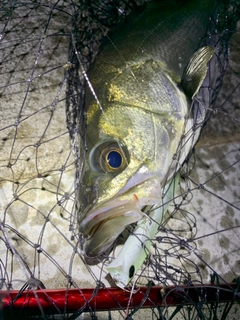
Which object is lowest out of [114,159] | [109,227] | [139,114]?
[109,227]

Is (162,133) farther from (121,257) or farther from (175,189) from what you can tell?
(121,257)

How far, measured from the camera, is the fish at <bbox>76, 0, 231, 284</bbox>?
213 cm

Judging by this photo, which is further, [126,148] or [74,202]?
[74,202]

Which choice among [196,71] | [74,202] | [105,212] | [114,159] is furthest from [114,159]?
[196,71]

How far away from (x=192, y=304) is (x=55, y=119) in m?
1.63

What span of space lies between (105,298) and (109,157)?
2.59 ft

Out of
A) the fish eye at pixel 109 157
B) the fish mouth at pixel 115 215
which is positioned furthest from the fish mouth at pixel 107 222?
the fish eye at pixel 109 157

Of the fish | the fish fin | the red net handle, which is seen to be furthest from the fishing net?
the fish fin

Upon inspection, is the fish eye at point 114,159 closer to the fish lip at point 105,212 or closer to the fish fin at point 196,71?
the fish lip at point 105,212

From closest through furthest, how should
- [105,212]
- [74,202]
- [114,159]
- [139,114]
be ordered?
[105,212] < [114,159] < [139,114] < [74,202]

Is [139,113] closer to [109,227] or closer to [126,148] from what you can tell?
[126,148]

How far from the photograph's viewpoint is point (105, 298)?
7.04ft

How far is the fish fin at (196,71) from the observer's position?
7.88 ft

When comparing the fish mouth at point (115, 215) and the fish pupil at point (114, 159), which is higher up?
the fish pupil at point (114, 159)
